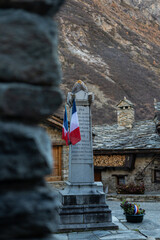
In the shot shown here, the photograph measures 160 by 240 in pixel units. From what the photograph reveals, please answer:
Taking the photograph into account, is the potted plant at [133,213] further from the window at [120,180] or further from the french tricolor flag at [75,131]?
the window at [120,180]

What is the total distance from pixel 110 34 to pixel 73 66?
17920mm

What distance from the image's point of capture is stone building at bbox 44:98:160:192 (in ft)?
44.3

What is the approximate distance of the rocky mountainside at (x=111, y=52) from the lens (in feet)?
148

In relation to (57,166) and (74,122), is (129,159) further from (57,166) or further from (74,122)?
(74,122)

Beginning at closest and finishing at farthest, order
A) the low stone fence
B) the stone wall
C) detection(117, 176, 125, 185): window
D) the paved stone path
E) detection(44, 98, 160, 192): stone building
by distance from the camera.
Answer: the paved stone path, the low stone fence, detection(44, 98, 160, 192): stone building, the stone wall, detection(117, 176, 125, 185): window

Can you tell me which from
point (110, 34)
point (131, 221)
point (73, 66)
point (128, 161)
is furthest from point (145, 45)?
point (131, 221)

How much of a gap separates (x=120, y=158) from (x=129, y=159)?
0.66 metres

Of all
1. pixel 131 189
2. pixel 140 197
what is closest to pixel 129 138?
pixel 131 189

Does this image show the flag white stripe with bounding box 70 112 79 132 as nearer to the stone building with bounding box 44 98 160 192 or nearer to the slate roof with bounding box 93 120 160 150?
the stone building with bounding box 44 98 160 192

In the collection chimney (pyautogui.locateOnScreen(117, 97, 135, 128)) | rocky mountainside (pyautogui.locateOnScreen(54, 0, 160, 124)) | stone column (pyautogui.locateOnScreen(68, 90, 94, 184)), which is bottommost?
stone column (pyautogui.locateOnScreen(68, 90, 94, 184))

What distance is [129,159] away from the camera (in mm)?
14438

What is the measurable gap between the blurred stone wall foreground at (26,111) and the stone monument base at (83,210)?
16.0 feet

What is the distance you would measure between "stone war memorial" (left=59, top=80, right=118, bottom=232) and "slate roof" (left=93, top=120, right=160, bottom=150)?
798 centimetres

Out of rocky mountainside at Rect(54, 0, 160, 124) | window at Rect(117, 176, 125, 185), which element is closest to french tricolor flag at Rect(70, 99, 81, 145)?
window at Rect(117, 176, 125, 185)
